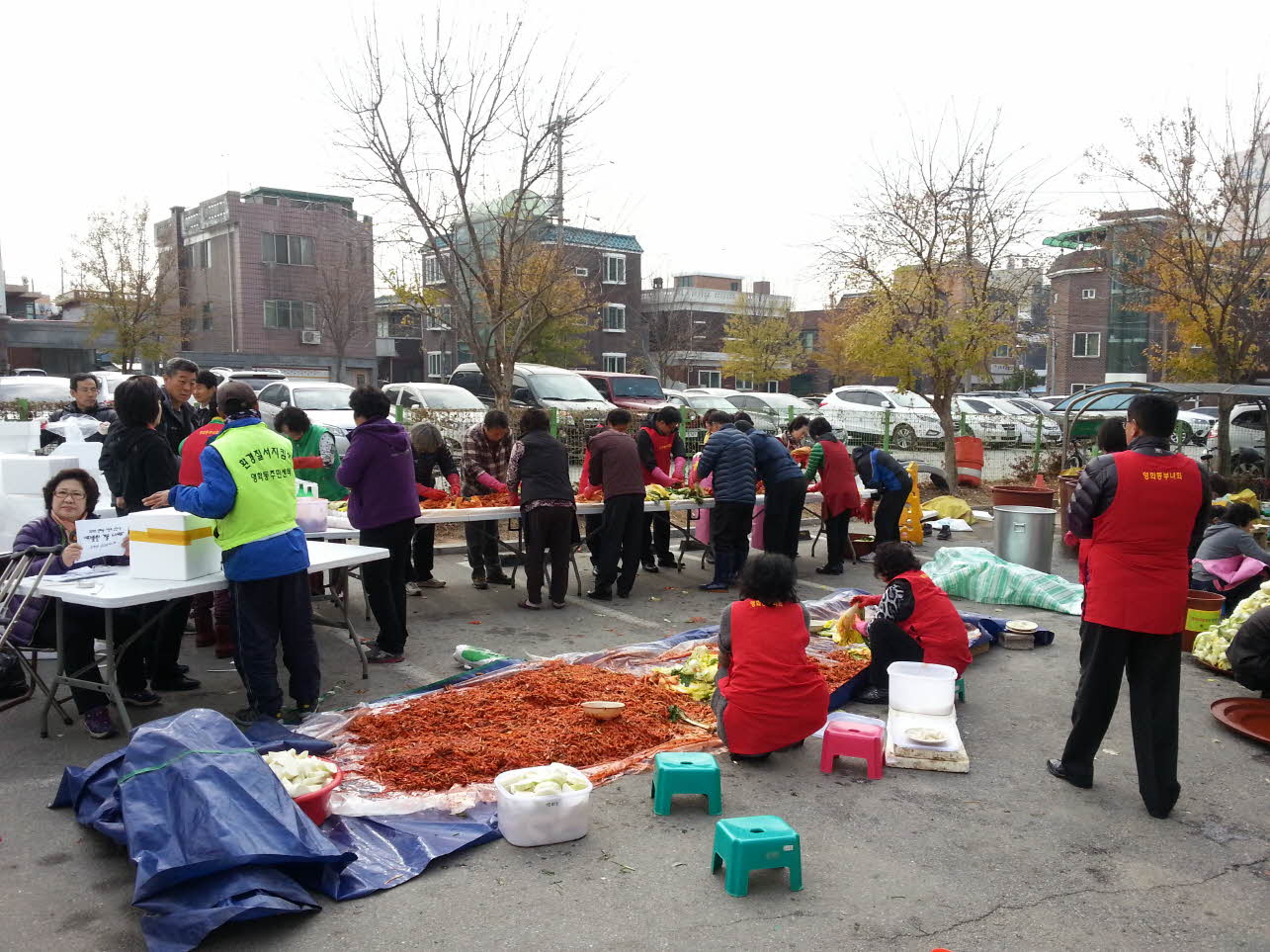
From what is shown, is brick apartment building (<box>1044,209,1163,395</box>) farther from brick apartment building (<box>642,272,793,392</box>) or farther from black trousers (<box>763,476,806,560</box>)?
black trousers (<box>763,476,806,560</box>)

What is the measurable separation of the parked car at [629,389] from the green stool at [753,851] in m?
17.5

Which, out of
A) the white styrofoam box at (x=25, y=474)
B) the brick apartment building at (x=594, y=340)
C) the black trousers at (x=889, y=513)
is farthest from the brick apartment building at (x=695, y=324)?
the white styrofoam box at (x=25, y=474)

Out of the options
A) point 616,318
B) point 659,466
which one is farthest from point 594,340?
point 659,466

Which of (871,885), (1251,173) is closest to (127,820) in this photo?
(871,885)

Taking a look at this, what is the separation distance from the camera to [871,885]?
12.4 feet

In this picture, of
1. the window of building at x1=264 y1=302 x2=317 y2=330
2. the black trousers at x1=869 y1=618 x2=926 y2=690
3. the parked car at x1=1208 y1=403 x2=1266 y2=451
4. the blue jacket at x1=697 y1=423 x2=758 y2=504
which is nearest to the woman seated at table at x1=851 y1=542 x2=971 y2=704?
the black trousers at x1=869 y1=618 x2=926 y2=690

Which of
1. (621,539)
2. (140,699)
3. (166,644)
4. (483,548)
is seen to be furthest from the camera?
(483,548)

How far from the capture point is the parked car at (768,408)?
2102 centimetres

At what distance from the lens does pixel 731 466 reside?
9.13 metres

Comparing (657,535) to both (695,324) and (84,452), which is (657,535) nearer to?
(84,452)

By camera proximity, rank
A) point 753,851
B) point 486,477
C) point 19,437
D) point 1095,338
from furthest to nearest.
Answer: point 1095,338 < point 486,477 < point 19,437 < point 753,851

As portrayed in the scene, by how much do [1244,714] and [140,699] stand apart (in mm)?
6845

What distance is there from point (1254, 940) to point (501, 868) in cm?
287

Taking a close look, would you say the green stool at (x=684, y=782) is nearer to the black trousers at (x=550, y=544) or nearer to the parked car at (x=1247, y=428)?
the black trousers at (x=550, y=544)
